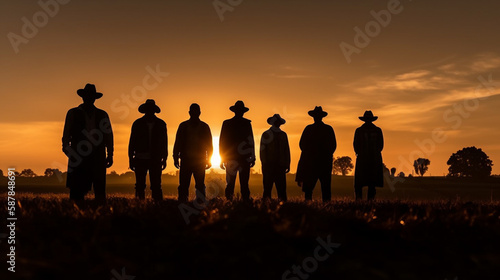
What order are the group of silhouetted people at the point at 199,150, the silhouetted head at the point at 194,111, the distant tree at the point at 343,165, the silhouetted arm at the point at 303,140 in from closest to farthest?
the group of silhouetted people at the point at 199,150 < the silhouetted head at the point at 194,111 < the silhouetted arm at the point at 303,140 < the distant tree at the point at 343,165

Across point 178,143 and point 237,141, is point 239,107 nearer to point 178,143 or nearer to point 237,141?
point 237,141

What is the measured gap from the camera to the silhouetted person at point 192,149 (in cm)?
1384

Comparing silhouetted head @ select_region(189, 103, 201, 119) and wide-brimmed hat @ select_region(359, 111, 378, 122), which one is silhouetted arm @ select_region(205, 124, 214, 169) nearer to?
silhouetted head @ select_region(189, 103, 201, 119)

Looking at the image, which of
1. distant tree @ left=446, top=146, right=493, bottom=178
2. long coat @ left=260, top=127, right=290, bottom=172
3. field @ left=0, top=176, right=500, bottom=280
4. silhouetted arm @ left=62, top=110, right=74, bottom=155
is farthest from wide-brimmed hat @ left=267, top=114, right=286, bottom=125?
distant tree @ left=446, top=146, right=493, bottom=178

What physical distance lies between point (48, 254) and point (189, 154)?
7.72 metres

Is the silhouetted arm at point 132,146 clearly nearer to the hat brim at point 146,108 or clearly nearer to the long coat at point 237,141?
the hat brim at point 146,108

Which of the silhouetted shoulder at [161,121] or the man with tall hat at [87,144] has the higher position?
the silhouetted shoulder at [161,121]

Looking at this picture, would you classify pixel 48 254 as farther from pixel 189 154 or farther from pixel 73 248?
pixel 189 154

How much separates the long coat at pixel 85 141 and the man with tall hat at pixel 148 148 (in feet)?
5.19

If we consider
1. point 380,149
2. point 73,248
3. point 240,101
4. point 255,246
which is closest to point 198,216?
point 255,246

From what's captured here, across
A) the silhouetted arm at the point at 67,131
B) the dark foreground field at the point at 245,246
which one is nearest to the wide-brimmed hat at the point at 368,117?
the dark foreground field at the point at 245,246

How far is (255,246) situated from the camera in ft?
21.9

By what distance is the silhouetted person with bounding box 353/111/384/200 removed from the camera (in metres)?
15.6

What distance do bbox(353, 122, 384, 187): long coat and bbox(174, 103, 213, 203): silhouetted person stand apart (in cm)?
481
